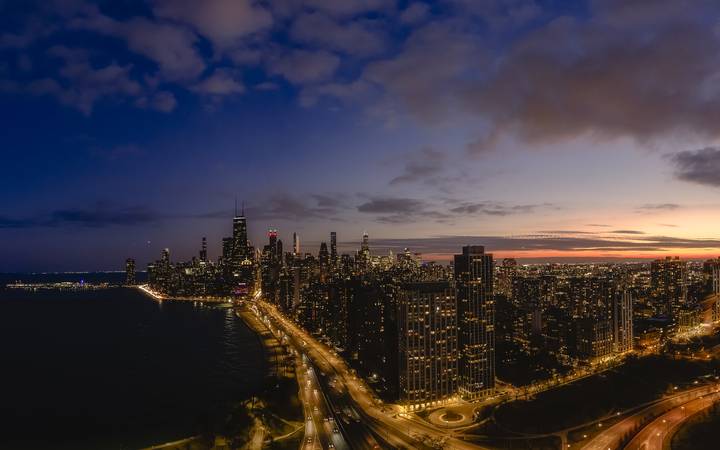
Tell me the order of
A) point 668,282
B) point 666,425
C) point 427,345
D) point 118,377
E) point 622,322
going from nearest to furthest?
point 666,425, point 427,345, point 118,377, point 622,322, point 668,282

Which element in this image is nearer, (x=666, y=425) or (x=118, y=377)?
(x=666, y=425)

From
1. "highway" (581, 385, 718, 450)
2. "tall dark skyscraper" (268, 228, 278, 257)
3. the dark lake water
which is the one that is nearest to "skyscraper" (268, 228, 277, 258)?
"tall dark skyscraper" (268, 228, 278, 257)

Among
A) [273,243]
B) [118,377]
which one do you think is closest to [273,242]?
[273,243]

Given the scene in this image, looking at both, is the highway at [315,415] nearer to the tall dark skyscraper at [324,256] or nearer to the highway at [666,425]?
the highway at [666,425]

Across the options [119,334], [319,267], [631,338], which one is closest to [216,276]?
[319,267]

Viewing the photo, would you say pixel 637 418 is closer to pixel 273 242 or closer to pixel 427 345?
pixel 427 345
